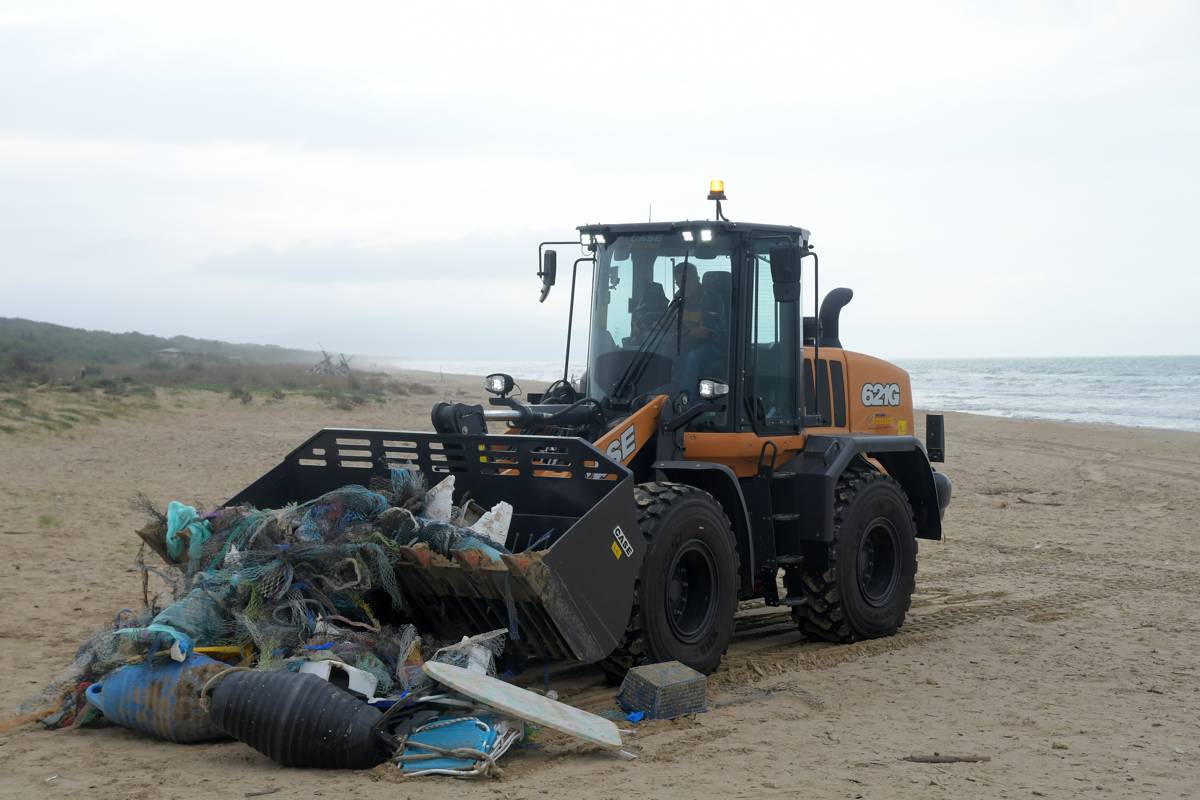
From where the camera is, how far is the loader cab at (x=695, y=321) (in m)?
8.08

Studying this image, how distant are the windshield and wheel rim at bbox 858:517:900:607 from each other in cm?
181

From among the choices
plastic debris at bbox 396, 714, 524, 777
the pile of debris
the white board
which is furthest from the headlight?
plastic debris at bbox 396, 714, 524, 777

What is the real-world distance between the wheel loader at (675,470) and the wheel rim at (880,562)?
2 cm

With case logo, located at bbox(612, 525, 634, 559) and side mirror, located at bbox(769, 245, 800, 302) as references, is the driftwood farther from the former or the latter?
side mirror, located at bbox(769, 245, 800, 302)

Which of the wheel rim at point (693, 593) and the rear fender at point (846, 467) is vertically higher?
the rear fender at point (846, 467)

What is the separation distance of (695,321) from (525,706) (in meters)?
3.15

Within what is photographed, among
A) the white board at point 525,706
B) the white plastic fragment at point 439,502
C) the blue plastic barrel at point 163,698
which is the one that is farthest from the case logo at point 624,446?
the blue plastic barrel at point 163,698

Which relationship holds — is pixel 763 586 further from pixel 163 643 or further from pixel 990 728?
pixel 163 643

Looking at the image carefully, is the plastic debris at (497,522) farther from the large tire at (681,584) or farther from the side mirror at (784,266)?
the side mirror at (784,266)

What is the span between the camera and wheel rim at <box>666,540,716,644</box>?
728 cm

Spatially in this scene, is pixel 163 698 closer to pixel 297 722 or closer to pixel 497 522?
pixel 297 722

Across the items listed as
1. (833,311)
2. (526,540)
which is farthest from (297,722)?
(833,311)

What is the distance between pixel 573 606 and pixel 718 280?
2697 millimetres

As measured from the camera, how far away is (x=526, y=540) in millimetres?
7195
